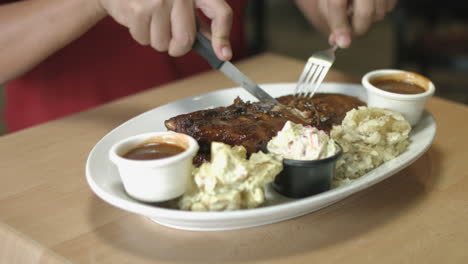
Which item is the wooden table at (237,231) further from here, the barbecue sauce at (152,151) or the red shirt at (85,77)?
the red shirt at (85,77)

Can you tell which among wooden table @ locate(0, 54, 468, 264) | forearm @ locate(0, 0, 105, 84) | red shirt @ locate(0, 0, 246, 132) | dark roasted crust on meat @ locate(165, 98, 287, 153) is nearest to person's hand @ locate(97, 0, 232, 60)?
dark roasted crust on meat @ locate(165, 98, 287, 153)

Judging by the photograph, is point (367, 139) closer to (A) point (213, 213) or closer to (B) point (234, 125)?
(B) point (234, 125)

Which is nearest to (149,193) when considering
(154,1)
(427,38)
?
(154,1)

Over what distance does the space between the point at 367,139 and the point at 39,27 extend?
57.6 inches

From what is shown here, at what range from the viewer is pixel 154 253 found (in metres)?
1.33

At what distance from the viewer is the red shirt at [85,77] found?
101 inches

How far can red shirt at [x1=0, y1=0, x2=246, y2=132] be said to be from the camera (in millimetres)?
2555

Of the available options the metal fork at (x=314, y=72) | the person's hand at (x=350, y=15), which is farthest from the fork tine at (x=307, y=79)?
the person's hand at (x=350, y=15)

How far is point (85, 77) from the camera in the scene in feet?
8.57

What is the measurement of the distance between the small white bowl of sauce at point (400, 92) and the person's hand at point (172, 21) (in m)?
0.60

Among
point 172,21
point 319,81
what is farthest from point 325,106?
point 172,21

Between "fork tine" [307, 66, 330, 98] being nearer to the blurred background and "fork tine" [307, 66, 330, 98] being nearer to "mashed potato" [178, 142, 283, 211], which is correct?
"mashed potato" [178, 142, 283, 211]

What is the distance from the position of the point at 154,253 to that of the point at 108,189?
0.76 ft

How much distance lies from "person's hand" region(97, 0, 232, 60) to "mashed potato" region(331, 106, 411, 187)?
0.50m
